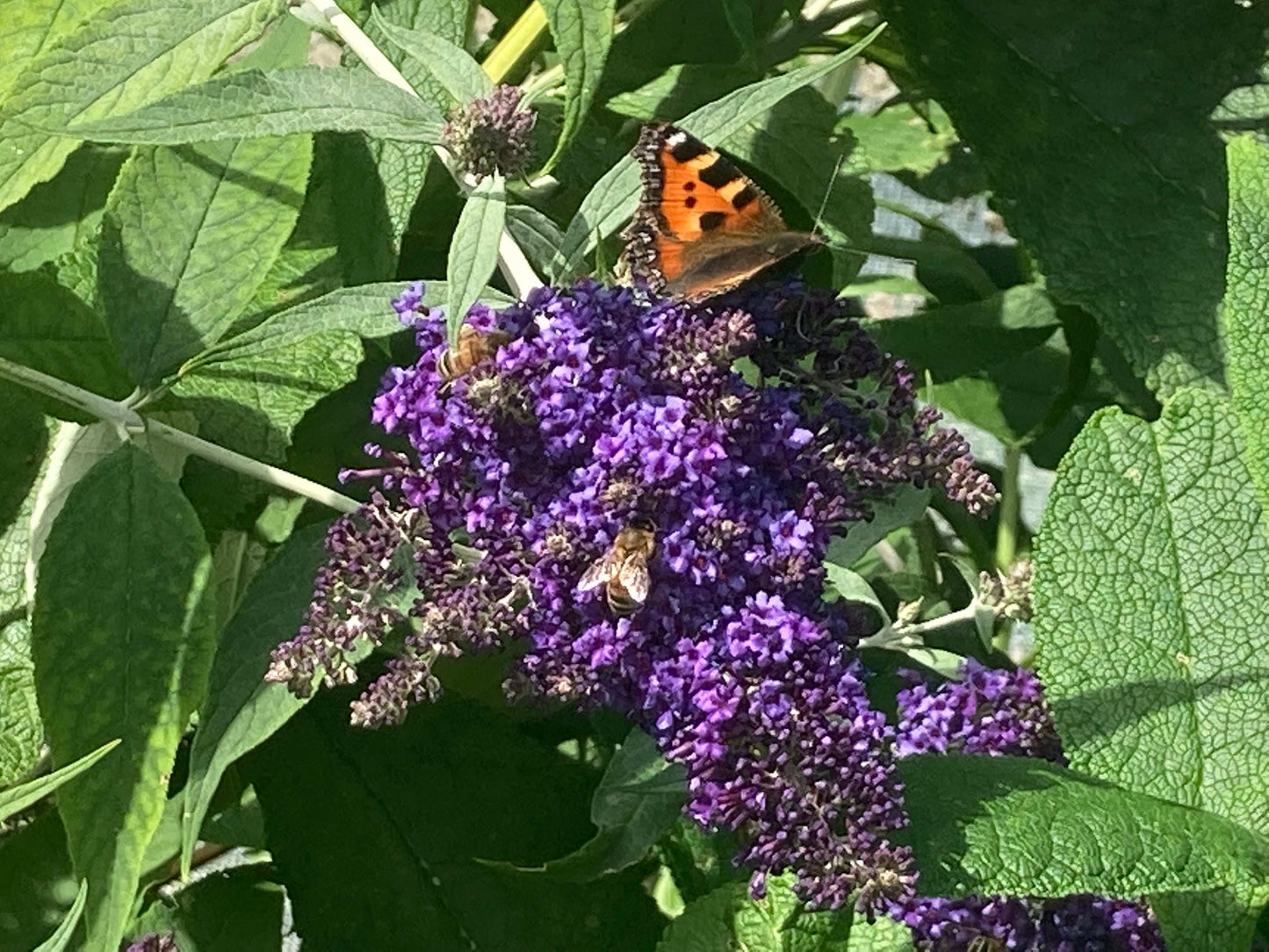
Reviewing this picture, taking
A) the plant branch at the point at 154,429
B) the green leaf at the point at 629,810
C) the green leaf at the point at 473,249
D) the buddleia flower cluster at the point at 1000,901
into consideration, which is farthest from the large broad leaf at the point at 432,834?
the green leaf at the point at 473,249

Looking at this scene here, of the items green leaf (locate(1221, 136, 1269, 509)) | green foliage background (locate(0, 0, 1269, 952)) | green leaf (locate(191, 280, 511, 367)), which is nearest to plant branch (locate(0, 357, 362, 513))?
green foliage background (locate(0, 0, 1269, 952))

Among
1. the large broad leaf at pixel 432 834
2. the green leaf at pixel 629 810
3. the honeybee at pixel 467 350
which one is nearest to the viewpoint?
the honeybee at pixel 467 350

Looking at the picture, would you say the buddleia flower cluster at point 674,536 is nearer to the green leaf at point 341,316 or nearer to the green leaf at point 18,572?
the green leaf at point 341,316

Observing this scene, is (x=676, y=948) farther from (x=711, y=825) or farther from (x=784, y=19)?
(x=784, y=19)

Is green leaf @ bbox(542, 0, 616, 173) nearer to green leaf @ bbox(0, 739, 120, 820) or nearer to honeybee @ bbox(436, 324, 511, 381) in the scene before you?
honeybee @ bbox(436, 324, 511, 381)

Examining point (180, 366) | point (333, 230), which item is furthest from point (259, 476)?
point (333, 230)

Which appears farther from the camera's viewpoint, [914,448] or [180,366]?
[180,366]
